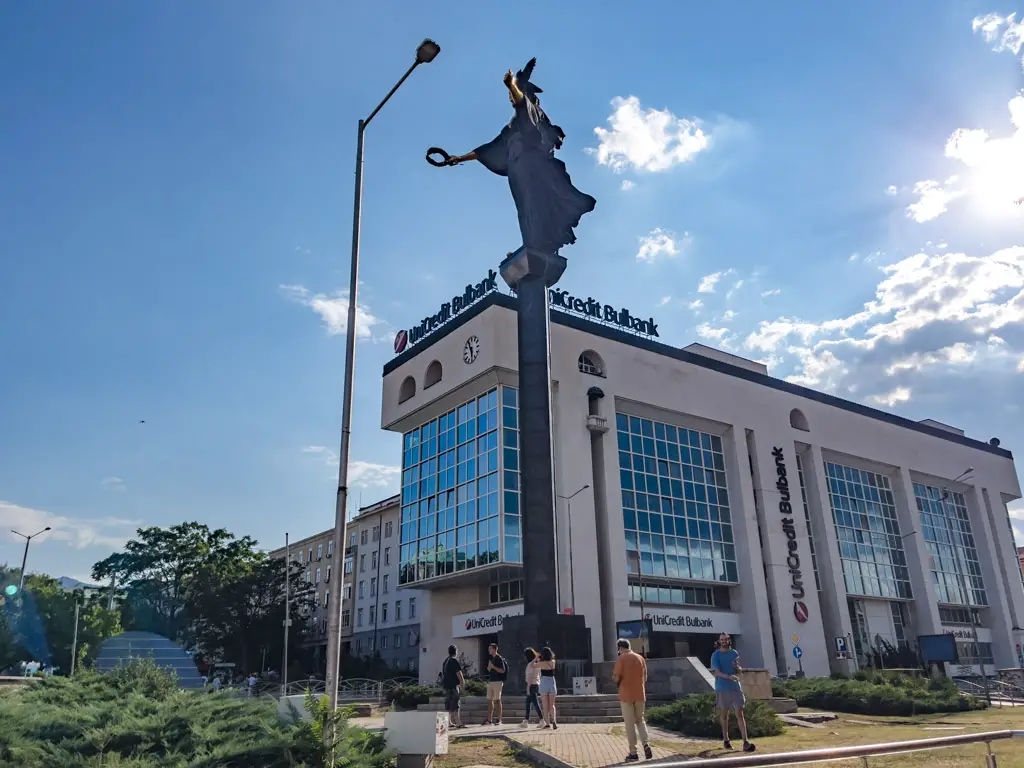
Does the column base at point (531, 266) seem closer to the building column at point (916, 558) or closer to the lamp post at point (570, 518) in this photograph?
the lamp post at point (570, 518)

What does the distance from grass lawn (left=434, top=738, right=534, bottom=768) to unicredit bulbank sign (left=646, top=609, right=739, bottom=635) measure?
29895mm

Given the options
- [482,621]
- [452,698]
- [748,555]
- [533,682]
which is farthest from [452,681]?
[748,555]

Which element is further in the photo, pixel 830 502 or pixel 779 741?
pixel 830 502

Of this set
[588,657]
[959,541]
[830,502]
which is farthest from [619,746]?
[959,541]

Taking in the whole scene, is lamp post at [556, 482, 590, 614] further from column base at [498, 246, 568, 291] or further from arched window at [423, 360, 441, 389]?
column base at [498, 246, 568, 291]

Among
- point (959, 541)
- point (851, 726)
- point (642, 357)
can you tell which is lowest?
point (851, 726)

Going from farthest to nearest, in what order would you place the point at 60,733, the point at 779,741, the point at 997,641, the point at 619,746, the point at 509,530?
the point at 997,641 → the point at 509,530 → the point at 779,741 → the point at 619,746 → the point at 60,733

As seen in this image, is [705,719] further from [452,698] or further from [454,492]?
[454,492]

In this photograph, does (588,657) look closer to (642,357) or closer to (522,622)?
(522,622)

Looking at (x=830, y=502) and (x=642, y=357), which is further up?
(x=642, y=357)

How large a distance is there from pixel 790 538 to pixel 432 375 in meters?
24.9

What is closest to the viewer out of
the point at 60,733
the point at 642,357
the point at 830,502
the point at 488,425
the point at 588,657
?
the point at 60,733

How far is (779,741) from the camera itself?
13461 mm

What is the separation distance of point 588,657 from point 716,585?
26374 millimetres
